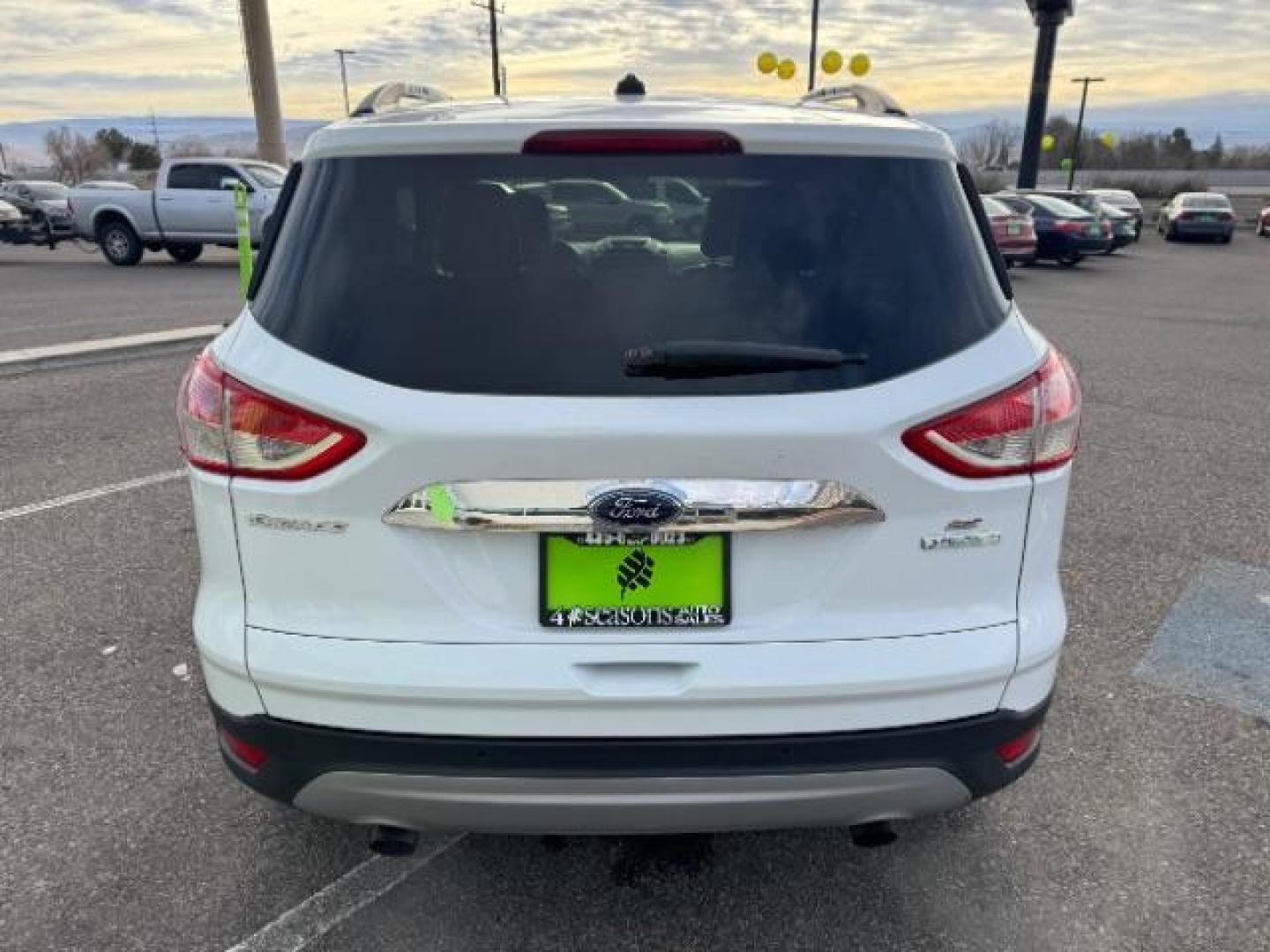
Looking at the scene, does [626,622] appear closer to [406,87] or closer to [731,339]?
[731,339]

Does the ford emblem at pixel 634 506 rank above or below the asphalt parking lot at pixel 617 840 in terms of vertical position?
above

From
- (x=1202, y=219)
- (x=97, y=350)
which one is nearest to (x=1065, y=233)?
(x=1202, y=219)

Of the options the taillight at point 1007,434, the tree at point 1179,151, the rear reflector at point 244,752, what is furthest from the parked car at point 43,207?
the tree at point 1179,151

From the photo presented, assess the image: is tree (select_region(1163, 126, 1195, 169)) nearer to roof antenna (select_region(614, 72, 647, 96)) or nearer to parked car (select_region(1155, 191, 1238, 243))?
parked car (select_region(1155, 191, 1238, 243))

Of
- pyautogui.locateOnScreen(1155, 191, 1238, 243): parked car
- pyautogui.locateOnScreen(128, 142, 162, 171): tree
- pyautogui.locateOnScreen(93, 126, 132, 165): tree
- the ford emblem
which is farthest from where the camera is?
pyautogui.locateOnScreen(93, 126, 132, 165): tree

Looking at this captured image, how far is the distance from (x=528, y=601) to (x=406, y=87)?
192 centimetres

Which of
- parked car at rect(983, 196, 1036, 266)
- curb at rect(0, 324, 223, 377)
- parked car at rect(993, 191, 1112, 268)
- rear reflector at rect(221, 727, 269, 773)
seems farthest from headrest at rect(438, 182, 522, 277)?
parked car at rect(993, 191, 1112, 268)

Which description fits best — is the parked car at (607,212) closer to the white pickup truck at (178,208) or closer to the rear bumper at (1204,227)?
the white pickup truck at (178,208)

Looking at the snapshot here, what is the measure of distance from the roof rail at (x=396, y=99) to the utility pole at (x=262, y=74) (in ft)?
112

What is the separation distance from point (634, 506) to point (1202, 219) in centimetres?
3844

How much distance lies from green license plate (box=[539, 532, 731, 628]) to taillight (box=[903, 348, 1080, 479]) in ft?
1.46

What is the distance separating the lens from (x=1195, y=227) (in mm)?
34188

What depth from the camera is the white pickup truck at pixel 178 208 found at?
18.3 metres

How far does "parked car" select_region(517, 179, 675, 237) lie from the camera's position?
232 cm
